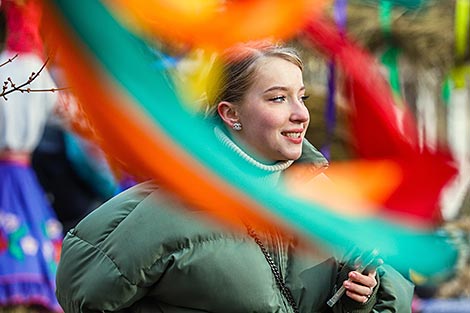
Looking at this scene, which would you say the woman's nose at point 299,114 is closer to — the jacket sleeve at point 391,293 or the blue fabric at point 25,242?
the jacket sleeve at point 391,293

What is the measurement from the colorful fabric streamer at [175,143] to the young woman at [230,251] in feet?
0.94

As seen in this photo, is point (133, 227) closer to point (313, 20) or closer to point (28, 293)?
point (313, 20)

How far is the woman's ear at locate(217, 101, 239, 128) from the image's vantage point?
275cm

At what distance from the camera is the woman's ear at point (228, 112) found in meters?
2.75

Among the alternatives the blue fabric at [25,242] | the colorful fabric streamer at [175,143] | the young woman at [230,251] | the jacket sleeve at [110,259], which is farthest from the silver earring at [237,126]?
the blue fabric at [25,242]

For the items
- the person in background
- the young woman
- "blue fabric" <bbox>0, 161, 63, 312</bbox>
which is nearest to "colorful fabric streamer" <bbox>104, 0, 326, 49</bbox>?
the young woman

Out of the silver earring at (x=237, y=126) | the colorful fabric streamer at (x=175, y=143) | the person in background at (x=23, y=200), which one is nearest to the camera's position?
the colorful fabric streamer at (x=175, y=143)

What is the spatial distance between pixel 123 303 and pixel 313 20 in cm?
77

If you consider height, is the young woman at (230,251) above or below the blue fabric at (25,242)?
above

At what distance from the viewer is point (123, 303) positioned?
2.65m

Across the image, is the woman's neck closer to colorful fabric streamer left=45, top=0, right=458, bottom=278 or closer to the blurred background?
colorful fabric streamer left=45, top=0, right=458, bottom=278

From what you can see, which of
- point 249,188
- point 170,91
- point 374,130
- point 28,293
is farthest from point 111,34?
point 28,293

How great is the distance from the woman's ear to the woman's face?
12 mm

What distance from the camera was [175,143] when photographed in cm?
187
